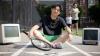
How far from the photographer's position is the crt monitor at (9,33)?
13961mm

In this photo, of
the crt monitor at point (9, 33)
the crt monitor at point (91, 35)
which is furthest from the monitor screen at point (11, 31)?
the crt monitor at point (91, 35)

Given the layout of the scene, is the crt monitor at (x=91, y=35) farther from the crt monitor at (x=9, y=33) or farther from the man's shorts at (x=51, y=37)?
the man's shorts at (x=51, y=37)

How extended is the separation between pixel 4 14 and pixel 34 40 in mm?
15442

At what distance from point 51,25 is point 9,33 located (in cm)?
534

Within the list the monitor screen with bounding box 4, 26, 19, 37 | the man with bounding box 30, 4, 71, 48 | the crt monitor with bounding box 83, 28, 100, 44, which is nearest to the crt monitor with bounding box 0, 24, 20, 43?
the monitor screen with bounding box 4, 26, 19, 37

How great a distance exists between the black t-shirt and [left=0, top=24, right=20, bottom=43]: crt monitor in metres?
5.01

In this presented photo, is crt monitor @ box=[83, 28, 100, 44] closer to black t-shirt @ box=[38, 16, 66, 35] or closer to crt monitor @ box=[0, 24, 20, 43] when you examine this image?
crt monitor @ box=[0, 24, 20, 43]

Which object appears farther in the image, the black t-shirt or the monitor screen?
the monitor screen

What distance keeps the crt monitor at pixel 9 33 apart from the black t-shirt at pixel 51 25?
16.4 ft

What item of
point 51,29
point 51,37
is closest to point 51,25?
point 51,29

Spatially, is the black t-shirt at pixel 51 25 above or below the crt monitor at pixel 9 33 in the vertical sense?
above

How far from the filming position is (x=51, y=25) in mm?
8938

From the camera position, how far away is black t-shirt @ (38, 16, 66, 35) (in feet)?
29.2

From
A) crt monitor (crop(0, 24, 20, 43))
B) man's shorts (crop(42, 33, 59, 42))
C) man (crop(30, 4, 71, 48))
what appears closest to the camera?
man (crop(30, 4, 71, 48))
